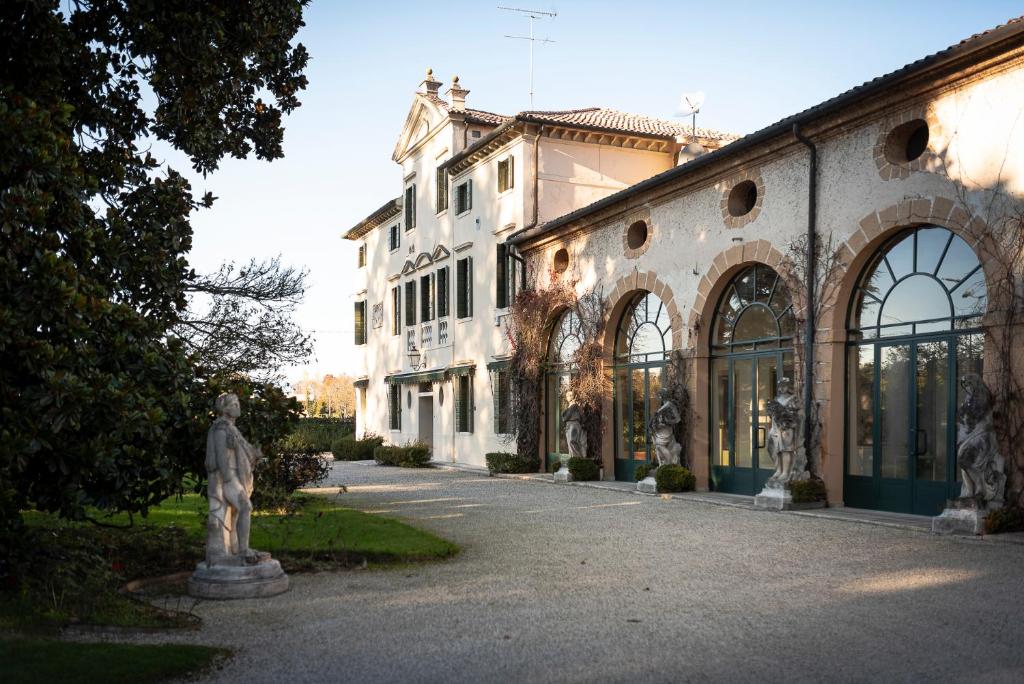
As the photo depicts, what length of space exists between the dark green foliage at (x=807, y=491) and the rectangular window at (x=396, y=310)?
20528 millimetres

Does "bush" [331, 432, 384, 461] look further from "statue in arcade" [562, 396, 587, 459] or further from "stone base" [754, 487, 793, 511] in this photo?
"stone base" [754, 487, 793, 511]

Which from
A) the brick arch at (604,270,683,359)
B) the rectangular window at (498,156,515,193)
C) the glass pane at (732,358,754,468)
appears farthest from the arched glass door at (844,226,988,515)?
the rectangular window at (498,156,515,193)

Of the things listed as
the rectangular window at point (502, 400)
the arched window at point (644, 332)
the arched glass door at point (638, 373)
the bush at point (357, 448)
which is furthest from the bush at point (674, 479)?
the bush at point (357, 448)

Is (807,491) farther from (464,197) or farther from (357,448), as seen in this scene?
(357,448)

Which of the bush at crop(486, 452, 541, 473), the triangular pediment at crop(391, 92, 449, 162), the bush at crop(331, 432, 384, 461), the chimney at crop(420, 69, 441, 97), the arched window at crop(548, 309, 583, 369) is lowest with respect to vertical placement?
the bush at crop(331, 432, 384, 461)

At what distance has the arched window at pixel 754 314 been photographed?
14.7 meters

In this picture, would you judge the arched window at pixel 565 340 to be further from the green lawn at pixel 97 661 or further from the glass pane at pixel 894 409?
the green lawn at pixel 97 661

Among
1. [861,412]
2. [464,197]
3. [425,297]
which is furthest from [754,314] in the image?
[425,297]

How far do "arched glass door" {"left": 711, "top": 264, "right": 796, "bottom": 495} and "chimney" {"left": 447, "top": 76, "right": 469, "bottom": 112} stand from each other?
14.5m

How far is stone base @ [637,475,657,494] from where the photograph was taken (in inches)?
642

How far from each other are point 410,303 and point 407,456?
21.7 ft

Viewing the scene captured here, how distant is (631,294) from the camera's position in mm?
18781

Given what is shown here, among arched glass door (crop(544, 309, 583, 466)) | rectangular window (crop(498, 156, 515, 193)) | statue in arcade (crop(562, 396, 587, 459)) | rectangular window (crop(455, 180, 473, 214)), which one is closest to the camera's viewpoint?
statue in arcade (crop(562, 396, 587, 459))

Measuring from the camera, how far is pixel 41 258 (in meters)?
6.52
